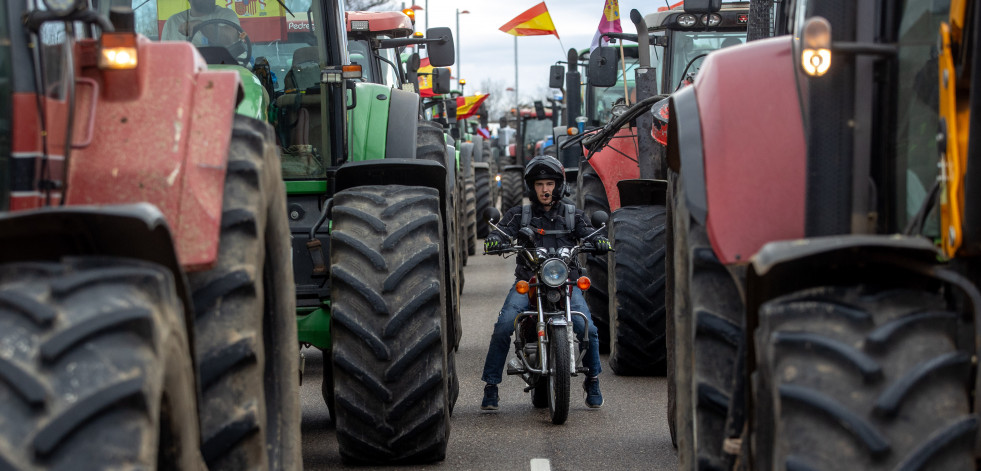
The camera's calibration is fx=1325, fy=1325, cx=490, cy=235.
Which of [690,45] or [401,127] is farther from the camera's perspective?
[690,45]

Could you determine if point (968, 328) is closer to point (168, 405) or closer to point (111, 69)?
point (168, 405)

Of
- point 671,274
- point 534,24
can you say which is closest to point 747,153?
point 671,274

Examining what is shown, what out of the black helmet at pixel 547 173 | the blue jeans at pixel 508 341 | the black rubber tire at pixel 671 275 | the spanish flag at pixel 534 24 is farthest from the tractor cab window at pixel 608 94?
the black rubber tire at pixel 671 275

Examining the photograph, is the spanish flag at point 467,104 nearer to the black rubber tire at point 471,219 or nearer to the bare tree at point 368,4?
the black rubber tire at point 471,219

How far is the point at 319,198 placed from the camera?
23.5 feet

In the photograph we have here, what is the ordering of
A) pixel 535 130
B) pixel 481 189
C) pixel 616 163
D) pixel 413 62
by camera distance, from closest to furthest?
pixel 616 163 < pixel 413 62 < pixel 481 189 < pixel 535 130

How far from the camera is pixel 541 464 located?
7129mm

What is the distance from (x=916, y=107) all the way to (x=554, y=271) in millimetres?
4776

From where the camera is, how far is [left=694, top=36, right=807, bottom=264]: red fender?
3826 mm

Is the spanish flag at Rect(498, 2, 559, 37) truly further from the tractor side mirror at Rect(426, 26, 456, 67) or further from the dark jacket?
the dark jacket

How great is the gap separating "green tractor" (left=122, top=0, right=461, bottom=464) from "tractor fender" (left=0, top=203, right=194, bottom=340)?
2847 mm

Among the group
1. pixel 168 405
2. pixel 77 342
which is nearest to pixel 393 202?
pixel 168 405

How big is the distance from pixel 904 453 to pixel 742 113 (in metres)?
1.35

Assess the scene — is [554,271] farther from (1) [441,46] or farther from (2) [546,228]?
(1) [441,46]
